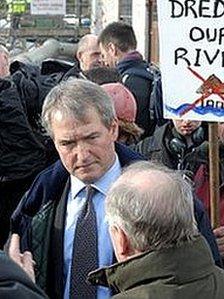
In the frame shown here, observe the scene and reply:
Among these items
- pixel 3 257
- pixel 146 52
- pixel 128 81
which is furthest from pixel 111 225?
pixel 146 52

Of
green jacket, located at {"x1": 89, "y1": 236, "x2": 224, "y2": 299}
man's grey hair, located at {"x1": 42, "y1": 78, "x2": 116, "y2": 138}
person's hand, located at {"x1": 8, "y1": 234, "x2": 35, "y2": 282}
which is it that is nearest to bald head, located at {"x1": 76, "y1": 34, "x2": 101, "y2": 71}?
man's grey hair, located at {"x1": 42, "y1": 78, "x2": 116, "y2": 138}

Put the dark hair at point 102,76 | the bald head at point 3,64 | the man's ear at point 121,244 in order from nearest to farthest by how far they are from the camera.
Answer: the man's ear at point 121,244, the dark hair at point 102,76, the bald head at point 3,64

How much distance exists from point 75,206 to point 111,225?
1.96 ft

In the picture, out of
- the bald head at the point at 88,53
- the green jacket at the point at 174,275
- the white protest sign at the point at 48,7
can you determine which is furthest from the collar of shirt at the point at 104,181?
the white protest sign at the point at 48,7

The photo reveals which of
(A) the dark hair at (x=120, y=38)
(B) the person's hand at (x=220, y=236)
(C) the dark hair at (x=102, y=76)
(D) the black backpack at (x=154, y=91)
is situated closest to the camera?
(B) the person's hand at (x=220, y=236)

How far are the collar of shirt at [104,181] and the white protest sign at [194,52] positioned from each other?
483mm

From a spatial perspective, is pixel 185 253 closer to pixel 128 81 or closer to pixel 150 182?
pixel 150 182

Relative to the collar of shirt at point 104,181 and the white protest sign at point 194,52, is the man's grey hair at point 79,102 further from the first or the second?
the white protest sign at point 194,52

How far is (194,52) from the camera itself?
3.41m

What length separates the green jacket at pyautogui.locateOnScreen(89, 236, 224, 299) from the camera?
92.9 inches

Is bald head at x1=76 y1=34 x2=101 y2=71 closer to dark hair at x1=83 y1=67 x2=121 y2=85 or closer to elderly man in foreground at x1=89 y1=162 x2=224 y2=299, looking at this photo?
dark hair at x1=83 y1=67 x2=121 y2=85

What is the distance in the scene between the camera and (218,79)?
3422 millimetres

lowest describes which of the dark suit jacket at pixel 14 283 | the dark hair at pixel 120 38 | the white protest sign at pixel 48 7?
the white protest sign at pixel 48 7

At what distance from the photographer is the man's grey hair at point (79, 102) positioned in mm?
3033
